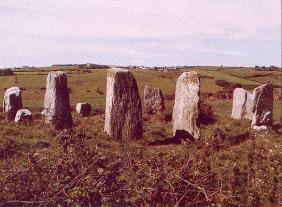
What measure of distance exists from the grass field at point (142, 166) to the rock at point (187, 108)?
69cm

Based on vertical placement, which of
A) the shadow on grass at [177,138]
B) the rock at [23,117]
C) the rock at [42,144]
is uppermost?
the rock at [23,117]

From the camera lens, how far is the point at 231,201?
905cm

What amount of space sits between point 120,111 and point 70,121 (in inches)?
131

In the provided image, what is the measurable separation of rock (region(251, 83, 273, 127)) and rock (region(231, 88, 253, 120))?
187 cm

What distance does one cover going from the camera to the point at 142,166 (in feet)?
30.4

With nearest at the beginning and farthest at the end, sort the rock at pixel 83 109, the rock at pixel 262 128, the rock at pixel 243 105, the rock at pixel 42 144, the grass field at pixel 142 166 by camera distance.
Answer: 1. the grass field at pixel 142 166
2. the rock at pixel 42 144
3. the rock at pixel 262 128
4. the rock at pixel 243 105
5. the rock at pixel 83 109

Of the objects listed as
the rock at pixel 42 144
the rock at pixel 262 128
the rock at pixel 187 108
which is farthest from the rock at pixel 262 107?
the rock at pixel 42 144

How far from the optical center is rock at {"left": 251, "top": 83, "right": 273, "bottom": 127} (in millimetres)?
20281

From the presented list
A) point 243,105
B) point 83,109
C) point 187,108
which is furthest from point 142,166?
point 83,109

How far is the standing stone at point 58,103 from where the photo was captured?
1877 centimetres

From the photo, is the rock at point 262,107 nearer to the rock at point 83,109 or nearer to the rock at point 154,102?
the rock at point 154,102

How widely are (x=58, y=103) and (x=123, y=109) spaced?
3638mm

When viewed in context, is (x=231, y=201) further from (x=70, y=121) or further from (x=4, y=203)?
(x=70, y=121)

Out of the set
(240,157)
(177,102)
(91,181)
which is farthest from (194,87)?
(91,181)
